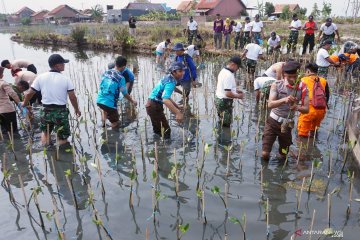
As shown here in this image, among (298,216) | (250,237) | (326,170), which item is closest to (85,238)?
(250,237)

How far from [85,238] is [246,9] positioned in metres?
51.3

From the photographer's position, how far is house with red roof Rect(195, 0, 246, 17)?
48287 millimetres

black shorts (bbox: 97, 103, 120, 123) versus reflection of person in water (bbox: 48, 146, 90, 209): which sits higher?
black shorts (bbox: 97, 103, 120, 123)

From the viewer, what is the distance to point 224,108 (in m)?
6.11

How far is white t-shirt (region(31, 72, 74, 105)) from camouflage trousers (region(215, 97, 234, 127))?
267 cm

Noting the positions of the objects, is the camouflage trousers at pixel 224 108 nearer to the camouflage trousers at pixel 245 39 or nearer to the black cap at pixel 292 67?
the black cap at pixel 292 67

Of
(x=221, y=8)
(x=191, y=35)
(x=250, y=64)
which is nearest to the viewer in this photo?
(x=250, y=64)

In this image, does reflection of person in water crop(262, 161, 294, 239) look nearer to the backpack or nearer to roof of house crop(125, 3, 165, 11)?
the backpack

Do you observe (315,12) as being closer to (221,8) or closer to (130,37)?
(221,8)

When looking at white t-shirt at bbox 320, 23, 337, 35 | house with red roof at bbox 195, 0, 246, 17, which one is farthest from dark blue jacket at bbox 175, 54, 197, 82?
house with red roof at bbox 195, 0, 246, 17

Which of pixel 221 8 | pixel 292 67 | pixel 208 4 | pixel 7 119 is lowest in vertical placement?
pixel 7 119

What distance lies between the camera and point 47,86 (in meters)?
5.21

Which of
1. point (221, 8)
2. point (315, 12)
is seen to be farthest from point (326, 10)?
point (221, 8)

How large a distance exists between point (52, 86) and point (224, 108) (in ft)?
10.1
